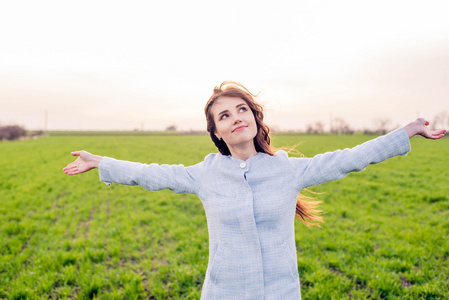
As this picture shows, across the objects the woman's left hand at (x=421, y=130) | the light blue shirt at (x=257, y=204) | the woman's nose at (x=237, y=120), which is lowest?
the light blue shirt at (x=257, y=204)

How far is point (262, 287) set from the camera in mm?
2020

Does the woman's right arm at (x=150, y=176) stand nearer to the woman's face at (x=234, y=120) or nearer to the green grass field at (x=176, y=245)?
the woman's face at (x=234, y=120)

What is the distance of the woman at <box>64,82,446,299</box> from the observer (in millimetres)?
2037

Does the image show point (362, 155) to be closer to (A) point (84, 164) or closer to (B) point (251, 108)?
(B) point (251, 108)

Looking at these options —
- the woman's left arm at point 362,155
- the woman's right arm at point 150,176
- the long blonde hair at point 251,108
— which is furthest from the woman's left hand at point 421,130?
the woman's right arm at point 150,176

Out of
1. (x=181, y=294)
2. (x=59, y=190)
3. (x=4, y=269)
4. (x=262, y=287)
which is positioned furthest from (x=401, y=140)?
(x=59, y=190)

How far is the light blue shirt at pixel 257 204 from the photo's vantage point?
2.03 metres

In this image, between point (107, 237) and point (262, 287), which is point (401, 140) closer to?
point (262, 287)

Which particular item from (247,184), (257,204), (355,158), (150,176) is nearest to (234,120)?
(247,184)

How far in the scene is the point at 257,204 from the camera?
2.06 m

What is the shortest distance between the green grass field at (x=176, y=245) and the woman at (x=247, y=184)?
0.87m

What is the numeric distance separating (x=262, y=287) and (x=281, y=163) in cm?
79

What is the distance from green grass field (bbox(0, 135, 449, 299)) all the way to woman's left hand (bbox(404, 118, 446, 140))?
1.08 m

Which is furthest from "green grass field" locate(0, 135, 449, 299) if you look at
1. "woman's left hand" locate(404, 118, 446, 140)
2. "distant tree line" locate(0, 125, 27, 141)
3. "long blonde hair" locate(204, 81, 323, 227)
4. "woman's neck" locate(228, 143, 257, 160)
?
"distant tree line" locate(0, 125, 27, 141)
